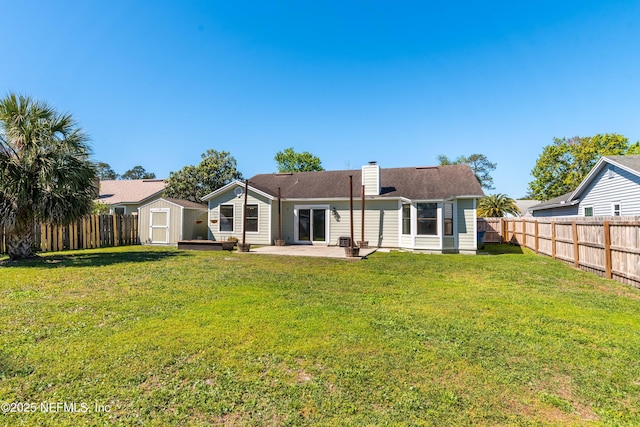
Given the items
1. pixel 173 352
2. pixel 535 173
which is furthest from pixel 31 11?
pixel 535 173

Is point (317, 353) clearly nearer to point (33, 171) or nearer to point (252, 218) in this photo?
point (33, 171)

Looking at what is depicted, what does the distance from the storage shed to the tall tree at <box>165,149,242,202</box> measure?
9349 millimetres

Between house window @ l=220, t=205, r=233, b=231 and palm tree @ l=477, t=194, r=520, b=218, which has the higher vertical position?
palm tree @ l=477, t=194, r=520, b=218

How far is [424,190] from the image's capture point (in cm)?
1496

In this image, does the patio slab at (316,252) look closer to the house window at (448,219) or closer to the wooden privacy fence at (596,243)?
the house window at (448,219)

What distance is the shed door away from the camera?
1638 cm

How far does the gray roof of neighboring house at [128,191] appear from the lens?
77.8 feet

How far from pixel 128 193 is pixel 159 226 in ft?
38.0

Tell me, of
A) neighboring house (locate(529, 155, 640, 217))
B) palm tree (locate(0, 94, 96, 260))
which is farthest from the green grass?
neighboring house (locate(529, 155, 640, 217))

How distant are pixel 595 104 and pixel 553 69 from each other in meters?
5.69

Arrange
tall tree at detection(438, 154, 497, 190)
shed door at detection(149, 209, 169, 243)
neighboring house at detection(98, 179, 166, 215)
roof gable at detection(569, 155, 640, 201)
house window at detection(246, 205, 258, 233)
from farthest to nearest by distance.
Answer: tall tree at detection(438, 154, 497, 190) < neighboring house at detection(98, 179, 166, 215) < shed door at detection(149, 209, 169, 243) < house window at detection(246, 205, 258, 233) < roof gable at detection(569, 155, 640, 201)

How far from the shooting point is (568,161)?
35281 millimetres

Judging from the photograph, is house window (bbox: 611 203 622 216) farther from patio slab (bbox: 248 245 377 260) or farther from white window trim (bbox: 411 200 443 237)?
patio slab (bbox: 248 245 377 260)

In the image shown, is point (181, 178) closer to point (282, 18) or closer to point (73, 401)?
point (282, 18)
